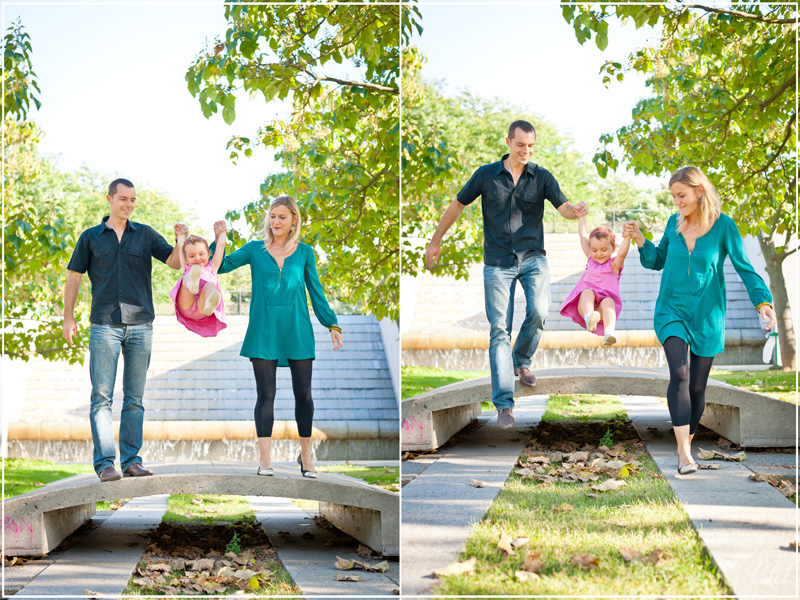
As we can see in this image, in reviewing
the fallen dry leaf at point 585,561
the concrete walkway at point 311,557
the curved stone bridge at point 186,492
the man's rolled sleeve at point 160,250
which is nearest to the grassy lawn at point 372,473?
the curved stone bridge at point 186,492

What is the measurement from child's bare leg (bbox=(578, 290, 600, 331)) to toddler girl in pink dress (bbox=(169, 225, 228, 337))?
7.57 feet

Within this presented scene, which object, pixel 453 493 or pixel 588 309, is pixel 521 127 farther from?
pixel 453 493

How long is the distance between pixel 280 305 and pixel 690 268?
2.56 meters

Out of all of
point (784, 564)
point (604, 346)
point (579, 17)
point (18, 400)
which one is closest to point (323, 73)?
point (579, 17)

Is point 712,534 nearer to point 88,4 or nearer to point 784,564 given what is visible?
point 784,564

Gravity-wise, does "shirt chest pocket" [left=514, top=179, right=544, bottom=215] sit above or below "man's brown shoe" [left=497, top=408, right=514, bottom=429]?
above

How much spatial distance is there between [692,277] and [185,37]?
3.96 m

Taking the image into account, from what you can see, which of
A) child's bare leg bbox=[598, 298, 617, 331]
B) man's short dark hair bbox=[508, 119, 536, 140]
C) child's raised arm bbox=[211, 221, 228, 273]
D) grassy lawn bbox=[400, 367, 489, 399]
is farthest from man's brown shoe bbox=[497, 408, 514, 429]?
child's raised arm bbox=[211, 221, 228, 273]

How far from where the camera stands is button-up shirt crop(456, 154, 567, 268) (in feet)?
15.1

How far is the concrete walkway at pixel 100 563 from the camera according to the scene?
14.6 feet

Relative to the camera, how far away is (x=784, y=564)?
3.41m

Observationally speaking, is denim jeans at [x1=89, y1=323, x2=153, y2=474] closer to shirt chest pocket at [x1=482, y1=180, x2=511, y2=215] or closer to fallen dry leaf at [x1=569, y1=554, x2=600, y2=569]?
shirt chest pocket at [x1=482, y1=180, x2=511, y2=215]

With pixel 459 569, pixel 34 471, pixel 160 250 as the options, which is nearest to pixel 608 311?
pixel 459 569

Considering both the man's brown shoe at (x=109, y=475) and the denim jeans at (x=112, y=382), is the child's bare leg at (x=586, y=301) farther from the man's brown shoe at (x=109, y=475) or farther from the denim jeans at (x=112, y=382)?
the man's brown shoe at (x=109, y=475)
